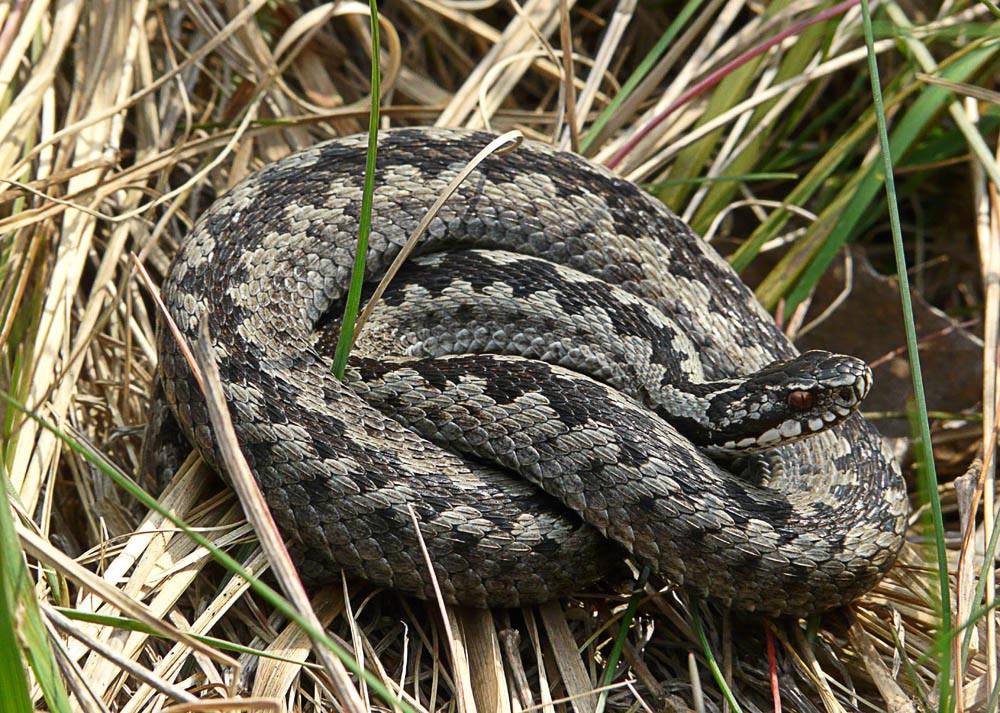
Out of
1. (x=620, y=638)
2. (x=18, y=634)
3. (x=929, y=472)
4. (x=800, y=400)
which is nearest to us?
(x=18, y=634)

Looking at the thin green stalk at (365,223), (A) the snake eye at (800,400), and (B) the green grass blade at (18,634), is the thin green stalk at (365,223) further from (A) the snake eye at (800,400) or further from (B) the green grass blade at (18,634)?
(A) the snake eye at (800,400)

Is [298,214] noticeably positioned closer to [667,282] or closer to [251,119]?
[251,119]

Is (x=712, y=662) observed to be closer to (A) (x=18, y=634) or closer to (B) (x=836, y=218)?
(A) (x=18, y=634)

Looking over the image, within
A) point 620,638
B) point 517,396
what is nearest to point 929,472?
point 620,638

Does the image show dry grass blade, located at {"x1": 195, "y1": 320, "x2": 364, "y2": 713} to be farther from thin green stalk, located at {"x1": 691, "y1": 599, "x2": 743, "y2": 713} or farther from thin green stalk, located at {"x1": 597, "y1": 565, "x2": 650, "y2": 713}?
thin green stalk, located at {"x1": 691, "y1": 599, "x2": 743, "y2": 713}

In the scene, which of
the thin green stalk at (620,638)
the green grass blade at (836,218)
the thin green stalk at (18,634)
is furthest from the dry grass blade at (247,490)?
the green grass blade at (836,218)

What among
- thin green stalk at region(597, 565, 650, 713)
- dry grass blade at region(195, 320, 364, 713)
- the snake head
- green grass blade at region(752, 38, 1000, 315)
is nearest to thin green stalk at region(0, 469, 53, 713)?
dry grass blade at region(195, 320, 364, 713)

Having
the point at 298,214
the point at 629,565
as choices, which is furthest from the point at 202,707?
the point at 298,214
